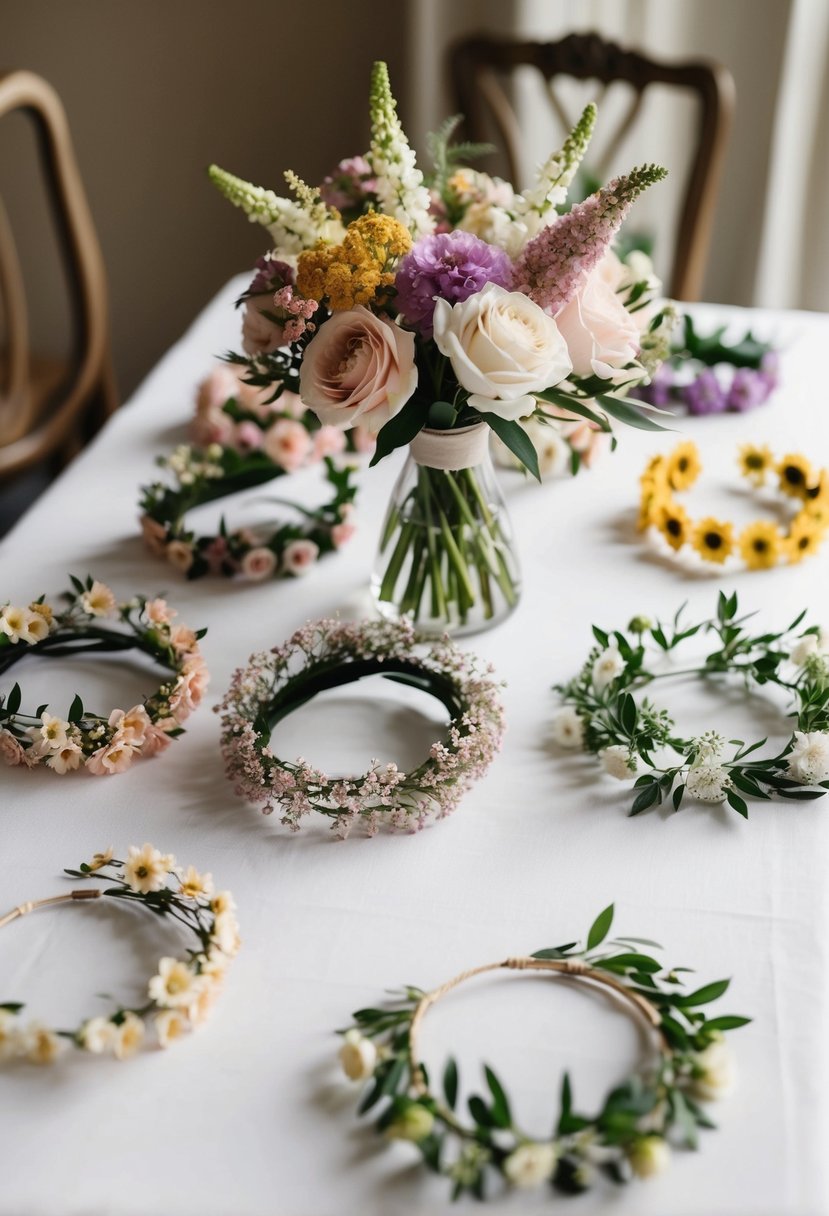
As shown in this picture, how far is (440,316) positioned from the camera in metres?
0.90

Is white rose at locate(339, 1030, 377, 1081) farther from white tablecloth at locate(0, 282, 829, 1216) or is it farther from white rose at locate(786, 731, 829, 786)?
white rose at locate(786, 731, 829, 786)

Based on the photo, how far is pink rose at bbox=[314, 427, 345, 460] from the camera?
1.42m

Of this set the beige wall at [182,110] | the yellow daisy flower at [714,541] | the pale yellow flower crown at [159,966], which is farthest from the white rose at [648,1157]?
the beige wall at [182,110]

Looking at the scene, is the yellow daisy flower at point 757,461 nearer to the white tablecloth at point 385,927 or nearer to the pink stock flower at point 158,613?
the white tablecloth at point 385,927

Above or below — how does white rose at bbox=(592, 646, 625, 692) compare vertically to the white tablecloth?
above

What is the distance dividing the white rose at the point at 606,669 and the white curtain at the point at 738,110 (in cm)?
166

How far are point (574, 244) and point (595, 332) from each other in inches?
3.1

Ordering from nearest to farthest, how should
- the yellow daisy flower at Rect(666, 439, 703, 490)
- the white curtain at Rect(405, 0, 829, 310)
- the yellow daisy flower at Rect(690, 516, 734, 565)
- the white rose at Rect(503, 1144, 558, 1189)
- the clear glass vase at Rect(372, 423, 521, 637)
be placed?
the white rose at Rect(503, 1144, 558, 1189) < the clear glass vase at Rect(372, 423, 521, 637) < the yellow daisy flower at Rect(690, 516, 734, 565) < the yellow daisy flower at Rect(666, 439, 703, 490) < the white curtain at Rect(405, 0, 829, 310)

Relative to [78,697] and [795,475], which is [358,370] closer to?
[78,697]

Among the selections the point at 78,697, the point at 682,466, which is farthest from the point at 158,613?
the point at 682,466

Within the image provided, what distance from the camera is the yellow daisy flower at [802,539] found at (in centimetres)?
124

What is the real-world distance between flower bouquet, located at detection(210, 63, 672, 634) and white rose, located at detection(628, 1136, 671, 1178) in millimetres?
482

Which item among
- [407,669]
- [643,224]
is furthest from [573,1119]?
[643,224]

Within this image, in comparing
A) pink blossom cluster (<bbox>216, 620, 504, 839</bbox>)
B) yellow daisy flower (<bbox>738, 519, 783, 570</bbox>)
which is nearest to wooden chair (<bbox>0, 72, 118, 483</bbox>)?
pink blossom cluster (<bbox>216, 620, 504, 839</bbox>)
